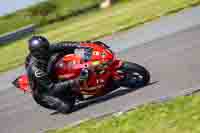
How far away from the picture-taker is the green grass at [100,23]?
21438mm

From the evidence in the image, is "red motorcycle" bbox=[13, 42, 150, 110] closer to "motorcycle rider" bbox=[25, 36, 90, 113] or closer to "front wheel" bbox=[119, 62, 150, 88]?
"front wheel" bbox=[119, 62, 150, 88]

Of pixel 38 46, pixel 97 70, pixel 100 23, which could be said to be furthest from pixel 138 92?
pixel 100 23

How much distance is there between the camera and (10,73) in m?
19.1

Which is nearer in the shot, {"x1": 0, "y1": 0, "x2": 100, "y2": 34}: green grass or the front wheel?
the front wheel

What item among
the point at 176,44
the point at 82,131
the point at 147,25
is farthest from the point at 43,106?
the point at 147,25

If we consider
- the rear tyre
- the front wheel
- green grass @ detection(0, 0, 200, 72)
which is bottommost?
green grass @ detection(0, 0, 200, 72)

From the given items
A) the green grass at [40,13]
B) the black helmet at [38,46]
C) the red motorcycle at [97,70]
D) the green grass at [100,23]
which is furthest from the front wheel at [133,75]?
the green grass at [40,13]

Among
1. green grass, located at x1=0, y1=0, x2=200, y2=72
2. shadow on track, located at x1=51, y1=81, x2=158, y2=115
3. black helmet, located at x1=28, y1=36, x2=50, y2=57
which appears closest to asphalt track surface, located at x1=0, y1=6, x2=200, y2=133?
shadow on track, located at x1=51, y1=81, x2=158, y2=115

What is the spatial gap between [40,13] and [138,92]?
1980 cm

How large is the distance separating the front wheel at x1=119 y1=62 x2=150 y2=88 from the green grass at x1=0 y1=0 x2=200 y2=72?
8299mm

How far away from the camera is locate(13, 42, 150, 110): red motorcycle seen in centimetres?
1222

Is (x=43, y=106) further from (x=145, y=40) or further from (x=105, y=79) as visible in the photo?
(x=145, y=40)

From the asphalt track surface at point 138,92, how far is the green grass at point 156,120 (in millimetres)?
771

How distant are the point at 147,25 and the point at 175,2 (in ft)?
11.1
